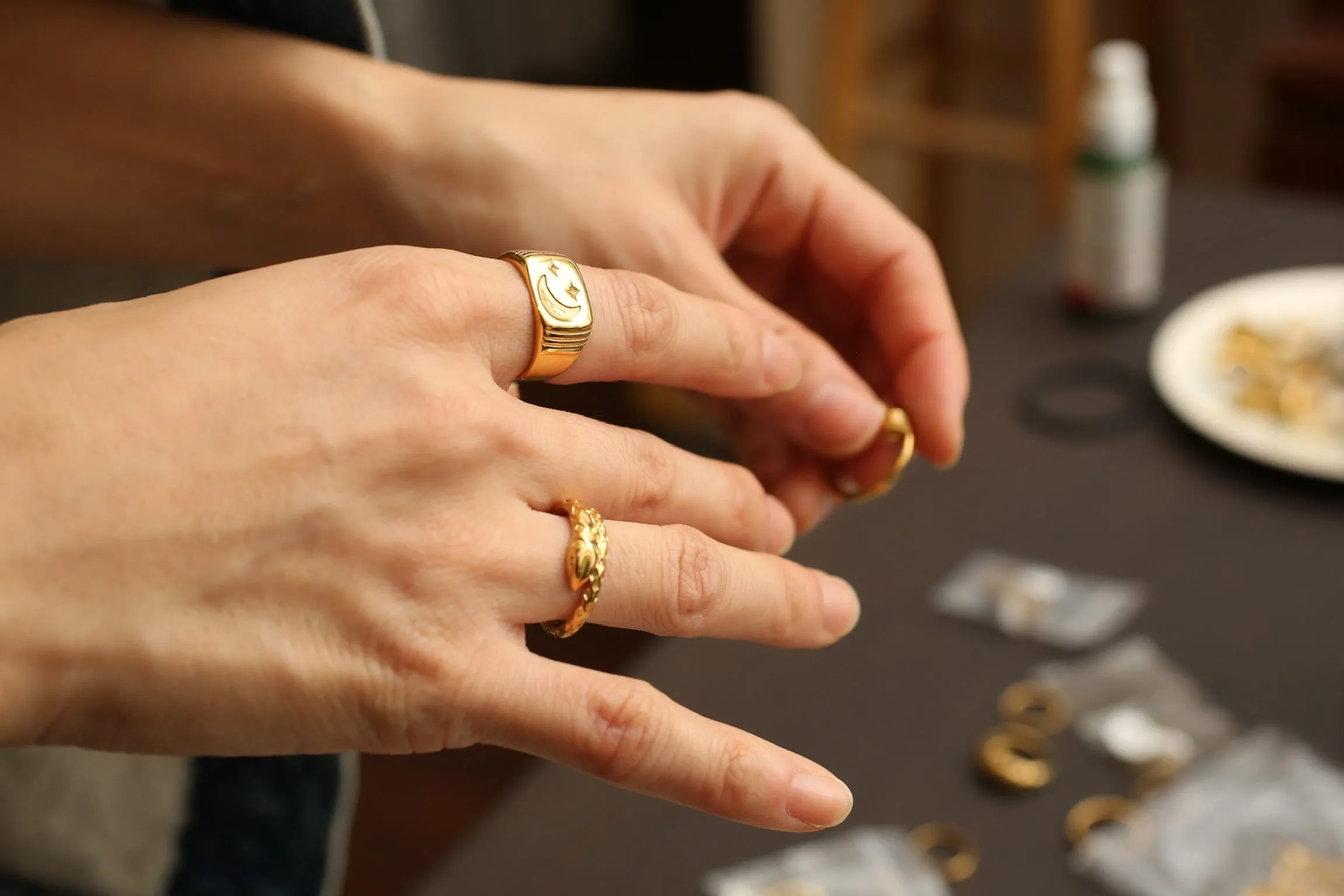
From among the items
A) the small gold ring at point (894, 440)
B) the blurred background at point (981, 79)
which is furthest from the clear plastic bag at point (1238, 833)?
the blurred background at point (981, 79)

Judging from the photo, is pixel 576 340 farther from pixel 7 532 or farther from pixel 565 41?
pixel 565 41

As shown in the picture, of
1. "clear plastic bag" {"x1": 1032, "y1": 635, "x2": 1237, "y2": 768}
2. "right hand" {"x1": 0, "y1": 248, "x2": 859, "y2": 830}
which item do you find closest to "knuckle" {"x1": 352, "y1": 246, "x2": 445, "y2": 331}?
"right hand" {"x1": 0, "y1": 248, "x2": 859, "y2": 830}

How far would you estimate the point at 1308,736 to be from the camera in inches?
20.3

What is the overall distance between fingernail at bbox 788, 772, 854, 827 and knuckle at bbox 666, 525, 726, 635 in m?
0.05

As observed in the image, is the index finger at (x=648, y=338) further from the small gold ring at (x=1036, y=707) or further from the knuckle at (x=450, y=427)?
the small gold ring at (x=1036, y=707)

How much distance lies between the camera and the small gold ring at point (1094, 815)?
48cm

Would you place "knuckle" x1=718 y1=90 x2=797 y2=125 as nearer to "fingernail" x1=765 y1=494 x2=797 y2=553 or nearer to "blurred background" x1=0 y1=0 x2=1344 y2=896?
"fingernail" x1=765 y1=494 x2=797 y2=553

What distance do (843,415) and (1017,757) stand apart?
20 centimetres

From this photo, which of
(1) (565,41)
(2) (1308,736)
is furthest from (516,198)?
(1) (565,41)

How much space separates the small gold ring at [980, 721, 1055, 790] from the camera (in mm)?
503

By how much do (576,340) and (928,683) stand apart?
322 millimetres

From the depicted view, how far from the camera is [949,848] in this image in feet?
1.60

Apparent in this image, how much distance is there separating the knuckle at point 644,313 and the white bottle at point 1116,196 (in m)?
0.50

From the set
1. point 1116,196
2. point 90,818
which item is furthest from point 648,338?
point 1116,196
